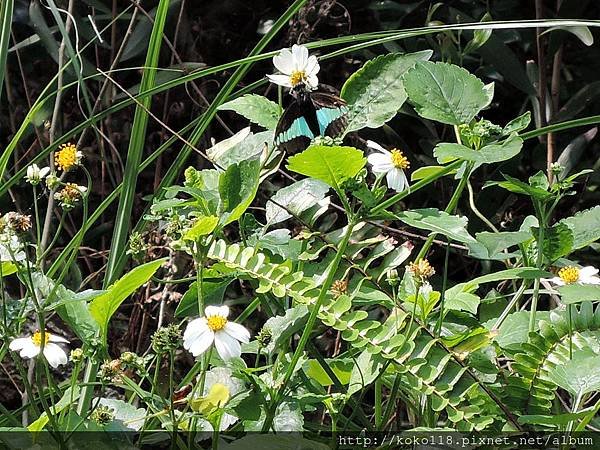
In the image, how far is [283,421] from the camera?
1.98 feet

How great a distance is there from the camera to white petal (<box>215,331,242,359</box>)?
21.8 inches

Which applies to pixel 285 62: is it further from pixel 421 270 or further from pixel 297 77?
pixel 421 270

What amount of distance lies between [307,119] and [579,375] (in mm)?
264

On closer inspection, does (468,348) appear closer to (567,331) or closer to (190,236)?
(567,331)

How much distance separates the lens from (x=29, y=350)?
600 mm

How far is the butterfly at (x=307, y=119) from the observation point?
0.65 metres

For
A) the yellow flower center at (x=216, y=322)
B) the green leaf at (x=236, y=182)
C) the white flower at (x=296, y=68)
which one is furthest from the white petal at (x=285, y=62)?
the yellow flower center at (x=216, y=322)

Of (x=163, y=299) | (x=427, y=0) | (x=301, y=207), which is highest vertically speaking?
(x=427, y=0)

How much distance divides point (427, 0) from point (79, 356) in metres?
0.98

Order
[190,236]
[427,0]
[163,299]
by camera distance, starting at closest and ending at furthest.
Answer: [190,236]
[163,299]
[427,0]

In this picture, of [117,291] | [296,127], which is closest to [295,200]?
[296,127]

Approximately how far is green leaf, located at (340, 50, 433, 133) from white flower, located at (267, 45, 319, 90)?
30mm

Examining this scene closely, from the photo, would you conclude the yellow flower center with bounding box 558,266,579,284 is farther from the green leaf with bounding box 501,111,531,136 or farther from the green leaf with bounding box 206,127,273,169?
the green leaf with bounding box 206,127,273,169

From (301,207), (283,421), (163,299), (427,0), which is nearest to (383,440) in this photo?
(283,421)
